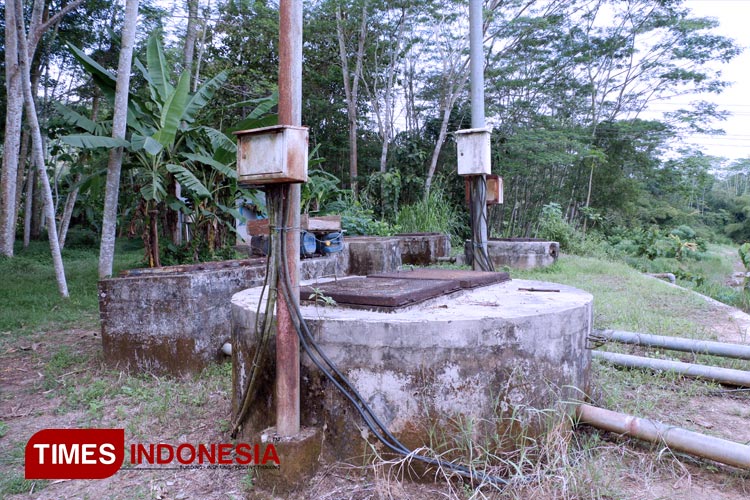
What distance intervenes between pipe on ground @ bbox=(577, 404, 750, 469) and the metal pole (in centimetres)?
220

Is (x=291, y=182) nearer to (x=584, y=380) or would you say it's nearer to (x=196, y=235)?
(x=584, y=380)

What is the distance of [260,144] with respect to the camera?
208 cm

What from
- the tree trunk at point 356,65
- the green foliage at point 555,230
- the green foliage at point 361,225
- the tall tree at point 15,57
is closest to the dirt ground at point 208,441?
the tall tree at point 15,57

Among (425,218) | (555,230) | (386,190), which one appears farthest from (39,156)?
(555,230)

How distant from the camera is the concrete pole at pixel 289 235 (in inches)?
82.8

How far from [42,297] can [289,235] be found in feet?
19.1

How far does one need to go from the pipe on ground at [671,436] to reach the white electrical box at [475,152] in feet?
7.72

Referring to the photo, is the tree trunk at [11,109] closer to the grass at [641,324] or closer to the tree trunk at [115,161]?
the tree trunk at [115,161]

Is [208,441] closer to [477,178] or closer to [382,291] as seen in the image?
[382,291]

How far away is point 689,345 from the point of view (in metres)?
3.53

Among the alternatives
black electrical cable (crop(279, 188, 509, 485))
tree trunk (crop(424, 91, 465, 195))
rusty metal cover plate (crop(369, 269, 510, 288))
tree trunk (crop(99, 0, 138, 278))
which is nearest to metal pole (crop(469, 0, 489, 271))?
rusty metal cover plate (crop(369, 269, 510, 288))

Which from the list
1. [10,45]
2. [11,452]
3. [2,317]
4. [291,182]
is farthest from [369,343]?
[10,45]

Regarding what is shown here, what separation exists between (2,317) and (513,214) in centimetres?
1218

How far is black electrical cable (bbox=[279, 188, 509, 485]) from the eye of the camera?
207cm
